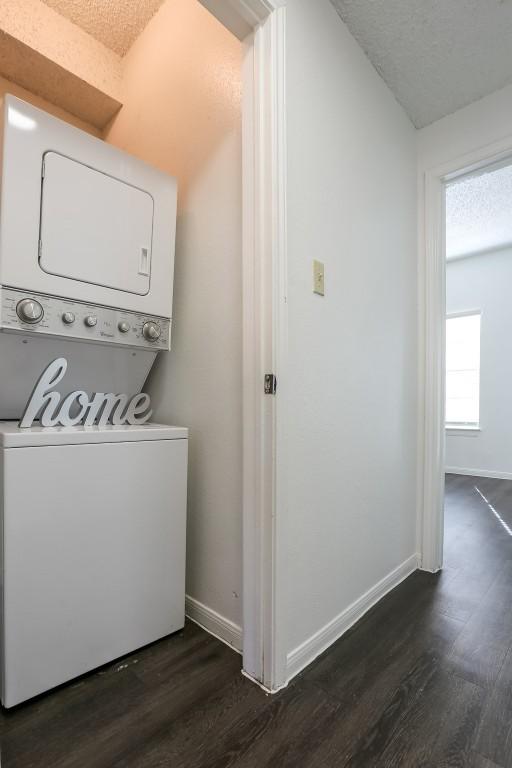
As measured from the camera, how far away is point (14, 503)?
3.34 feet

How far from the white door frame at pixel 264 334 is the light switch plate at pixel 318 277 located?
184 millimetres

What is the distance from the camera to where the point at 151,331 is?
4.67 ft

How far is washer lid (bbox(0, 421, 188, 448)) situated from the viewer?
1.03m

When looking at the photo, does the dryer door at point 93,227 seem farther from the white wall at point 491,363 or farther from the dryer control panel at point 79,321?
the white wall at point 491,363

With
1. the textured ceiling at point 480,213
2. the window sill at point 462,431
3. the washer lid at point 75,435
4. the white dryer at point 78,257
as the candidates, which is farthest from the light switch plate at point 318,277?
the window sill at point 462,431

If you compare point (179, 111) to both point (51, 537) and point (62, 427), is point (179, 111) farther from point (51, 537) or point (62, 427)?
point (51, 537)

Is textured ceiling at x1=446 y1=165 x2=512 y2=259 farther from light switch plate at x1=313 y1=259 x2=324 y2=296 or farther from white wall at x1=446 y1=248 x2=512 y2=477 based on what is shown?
light switch plate at x1=313 y1=259 x2=324 y2=296

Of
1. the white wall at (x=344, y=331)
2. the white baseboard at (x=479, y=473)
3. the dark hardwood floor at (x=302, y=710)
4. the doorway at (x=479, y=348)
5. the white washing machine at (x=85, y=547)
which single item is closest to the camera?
the dark hardwood floor at (x=302, y=710)

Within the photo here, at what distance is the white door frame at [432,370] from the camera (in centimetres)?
194

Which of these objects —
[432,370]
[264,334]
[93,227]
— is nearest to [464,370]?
[432,370]

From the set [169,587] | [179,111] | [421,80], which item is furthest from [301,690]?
[421,80]

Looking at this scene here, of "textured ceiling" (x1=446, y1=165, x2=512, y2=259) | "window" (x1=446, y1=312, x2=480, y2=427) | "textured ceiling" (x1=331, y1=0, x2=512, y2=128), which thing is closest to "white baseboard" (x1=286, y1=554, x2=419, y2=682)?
"textured ceiling" (x1=331, y1=0, x2=512, y2=128)

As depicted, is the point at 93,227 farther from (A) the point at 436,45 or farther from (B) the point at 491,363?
(B) the point at 491,363

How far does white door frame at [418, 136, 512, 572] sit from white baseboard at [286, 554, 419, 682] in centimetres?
22
